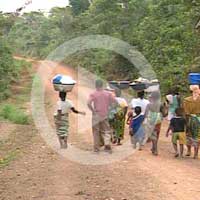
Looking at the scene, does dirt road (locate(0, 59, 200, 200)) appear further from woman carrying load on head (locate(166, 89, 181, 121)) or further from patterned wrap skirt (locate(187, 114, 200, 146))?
woman carrying load on head (locate(166, 89, 181, 121))

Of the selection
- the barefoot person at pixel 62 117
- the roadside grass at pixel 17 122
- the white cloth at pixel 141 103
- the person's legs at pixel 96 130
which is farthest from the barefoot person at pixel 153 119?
the roadside grass at pixel 17 122

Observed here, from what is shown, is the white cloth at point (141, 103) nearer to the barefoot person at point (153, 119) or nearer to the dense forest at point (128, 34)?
the barefoot person at point (153, 119)

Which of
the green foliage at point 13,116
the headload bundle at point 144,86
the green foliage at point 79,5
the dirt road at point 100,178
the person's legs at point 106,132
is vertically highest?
the green foliage at point 79,5

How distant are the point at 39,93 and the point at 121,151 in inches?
811

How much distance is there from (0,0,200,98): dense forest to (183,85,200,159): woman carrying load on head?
6.89 metres

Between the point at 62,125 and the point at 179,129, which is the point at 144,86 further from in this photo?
the point at 62,125

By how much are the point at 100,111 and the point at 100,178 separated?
2.62 metres

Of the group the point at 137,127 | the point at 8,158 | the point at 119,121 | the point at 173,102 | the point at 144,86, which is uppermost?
the point at 144,86

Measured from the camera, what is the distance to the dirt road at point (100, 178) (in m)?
7.83

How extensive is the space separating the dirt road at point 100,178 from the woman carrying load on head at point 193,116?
15.8 inches

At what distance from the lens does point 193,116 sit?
10852 mm

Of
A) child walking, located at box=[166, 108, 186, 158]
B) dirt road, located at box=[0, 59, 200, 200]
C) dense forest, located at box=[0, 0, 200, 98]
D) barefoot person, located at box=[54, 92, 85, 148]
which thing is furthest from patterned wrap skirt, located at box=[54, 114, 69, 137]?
dense forest, located at box=[0, 0, 200, 98]

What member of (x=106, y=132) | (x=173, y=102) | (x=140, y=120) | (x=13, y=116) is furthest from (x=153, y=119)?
(x=13, y=116)

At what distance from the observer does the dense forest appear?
Answer: 70.3 ft
